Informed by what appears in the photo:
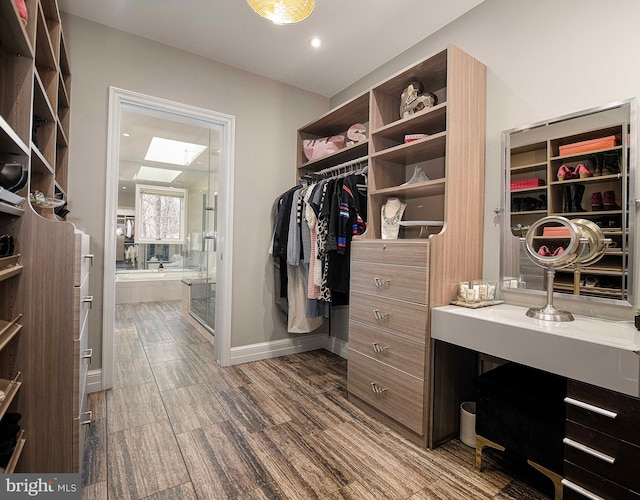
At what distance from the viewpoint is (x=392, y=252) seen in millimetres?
1950

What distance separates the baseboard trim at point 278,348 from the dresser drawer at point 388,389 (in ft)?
3.56

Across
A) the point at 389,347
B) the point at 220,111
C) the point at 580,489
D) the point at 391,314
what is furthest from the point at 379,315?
the point at 220,111

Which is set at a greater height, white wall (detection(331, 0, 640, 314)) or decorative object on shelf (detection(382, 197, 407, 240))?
white wall (detection(331, 0, 640, 314))

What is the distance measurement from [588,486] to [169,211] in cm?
656

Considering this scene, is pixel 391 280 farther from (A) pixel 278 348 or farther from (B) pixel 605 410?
(A) pixel 278 348

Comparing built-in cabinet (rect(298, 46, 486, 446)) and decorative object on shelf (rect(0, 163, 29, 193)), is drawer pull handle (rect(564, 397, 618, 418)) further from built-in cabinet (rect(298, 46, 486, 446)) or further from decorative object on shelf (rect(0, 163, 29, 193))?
decorative object on shelf (rect(0, 163, 29, 193))

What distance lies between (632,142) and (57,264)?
2473 mm

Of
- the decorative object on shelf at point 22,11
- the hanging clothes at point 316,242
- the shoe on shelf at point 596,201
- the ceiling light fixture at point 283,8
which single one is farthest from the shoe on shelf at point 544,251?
the decorative object on shelf at point 22,11

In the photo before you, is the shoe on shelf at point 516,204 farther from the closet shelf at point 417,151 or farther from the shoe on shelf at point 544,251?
the closet shelf at point 417,151

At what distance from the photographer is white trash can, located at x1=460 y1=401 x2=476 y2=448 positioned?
1.78m

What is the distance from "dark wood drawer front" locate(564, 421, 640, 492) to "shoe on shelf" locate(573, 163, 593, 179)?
1143 mm

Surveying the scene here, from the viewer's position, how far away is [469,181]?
193 cm

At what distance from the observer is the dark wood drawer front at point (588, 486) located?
3.51 ft

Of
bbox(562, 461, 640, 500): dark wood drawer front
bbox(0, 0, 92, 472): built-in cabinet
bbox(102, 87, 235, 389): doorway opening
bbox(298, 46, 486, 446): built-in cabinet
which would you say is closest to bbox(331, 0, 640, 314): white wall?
bbox(298, 46, 486, 446): built-in cabinet
